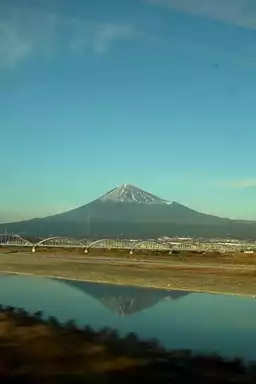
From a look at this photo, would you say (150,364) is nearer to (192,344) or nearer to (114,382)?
(114,382)

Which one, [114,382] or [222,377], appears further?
[222,377]

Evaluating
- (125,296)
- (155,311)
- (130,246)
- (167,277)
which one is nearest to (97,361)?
(155,311)

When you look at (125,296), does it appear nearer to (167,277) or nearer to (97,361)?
(167,277)

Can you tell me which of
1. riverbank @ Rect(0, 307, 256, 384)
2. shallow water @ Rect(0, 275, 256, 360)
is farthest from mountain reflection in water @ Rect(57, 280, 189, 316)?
riverbank @ Rect(0, 307, 256, 384)

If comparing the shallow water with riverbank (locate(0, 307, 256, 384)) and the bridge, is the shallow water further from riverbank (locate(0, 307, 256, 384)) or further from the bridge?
the bridge

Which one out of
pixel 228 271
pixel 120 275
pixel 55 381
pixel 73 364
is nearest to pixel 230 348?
pixel 73 364

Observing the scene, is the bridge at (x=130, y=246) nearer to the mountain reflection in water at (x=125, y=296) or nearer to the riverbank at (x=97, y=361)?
the mountain reflection in water at (x=125, y=296)

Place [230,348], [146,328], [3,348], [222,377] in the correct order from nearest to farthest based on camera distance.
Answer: [222,377], [3,348], [230,348], [146,328]

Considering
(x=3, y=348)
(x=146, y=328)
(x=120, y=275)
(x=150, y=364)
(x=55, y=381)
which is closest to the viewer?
(x=55, y=381)
